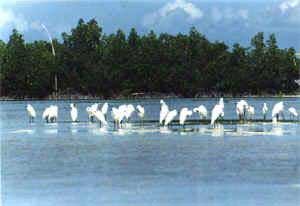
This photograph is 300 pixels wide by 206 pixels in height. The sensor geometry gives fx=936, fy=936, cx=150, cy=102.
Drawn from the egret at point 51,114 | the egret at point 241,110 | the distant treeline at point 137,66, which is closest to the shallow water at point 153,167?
the egret at point 241,110

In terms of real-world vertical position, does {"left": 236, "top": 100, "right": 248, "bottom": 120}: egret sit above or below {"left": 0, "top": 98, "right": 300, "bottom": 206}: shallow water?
above

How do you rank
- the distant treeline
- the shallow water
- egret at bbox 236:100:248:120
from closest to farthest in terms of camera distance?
the shallow water, egret at bbox 236:100:248:120, the distant treeline

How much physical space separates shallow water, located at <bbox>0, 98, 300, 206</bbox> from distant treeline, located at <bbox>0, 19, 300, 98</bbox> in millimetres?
Answer: 68450

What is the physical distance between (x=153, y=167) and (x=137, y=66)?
83.2 meters

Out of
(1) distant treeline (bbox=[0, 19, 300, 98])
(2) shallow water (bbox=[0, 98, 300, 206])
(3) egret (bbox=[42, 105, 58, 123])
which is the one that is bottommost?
(2) shallow water (bbox=[0, 98, 300, 206])

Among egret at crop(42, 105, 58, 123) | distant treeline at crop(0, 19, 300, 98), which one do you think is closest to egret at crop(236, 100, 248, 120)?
egret at crop(42, 105, 58, 123)

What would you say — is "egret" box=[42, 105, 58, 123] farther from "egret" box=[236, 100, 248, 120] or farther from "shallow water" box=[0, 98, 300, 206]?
"egret" box=[236, 100, 248, 120]

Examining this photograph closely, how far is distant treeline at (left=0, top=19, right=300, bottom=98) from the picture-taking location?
99000mm

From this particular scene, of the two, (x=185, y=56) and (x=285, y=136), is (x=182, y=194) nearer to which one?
(x=285, y=136)

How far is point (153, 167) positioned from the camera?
62.0 feet

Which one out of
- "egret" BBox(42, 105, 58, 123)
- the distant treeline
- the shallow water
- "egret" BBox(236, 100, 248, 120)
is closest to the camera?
the shallow water

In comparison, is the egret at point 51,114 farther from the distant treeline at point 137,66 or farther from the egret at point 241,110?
the distant treeline at point 137,66

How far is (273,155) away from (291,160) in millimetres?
1106

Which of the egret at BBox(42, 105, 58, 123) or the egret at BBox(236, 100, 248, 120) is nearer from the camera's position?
the egret at BBox(236, 100, 248, 120)
